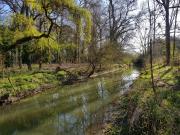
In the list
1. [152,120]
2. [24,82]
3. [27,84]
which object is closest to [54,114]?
[152,120]

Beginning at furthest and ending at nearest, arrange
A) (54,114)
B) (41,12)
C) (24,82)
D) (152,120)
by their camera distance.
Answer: (24,82)
(41,12)
(54,114)
(152,120)

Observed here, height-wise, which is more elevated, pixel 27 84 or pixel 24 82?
pixel 24 82

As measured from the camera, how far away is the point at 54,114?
16.8 meters

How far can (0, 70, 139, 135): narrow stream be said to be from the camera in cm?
1374

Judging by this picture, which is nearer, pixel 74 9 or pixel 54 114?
pixel 54 114

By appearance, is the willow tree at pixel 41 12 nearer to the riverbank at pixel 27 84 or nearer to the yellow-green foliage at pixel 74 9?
the yellow-green foliage at pixel 74 9

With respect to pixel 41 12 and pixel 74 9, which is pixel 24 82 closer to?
pixel 41 12

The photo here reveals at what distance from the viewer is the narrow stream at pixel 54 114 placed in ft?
45.1

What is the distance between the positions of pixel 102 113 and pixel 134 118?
180 inches

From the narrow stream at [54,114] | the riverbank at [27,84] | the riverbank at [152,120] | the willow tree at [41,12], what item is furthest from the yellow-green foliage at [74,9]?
the riverbank at [152,120]

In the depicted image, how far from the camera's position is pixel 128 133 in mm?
10266

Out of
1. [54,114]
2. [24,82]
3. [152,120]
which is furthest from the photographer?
[24,82]

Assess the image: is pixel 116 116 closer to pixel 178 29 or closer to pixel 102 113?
pixel 102 113

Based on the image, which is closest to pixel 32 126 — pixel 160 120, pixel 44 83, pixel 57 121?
pixel 57 121
